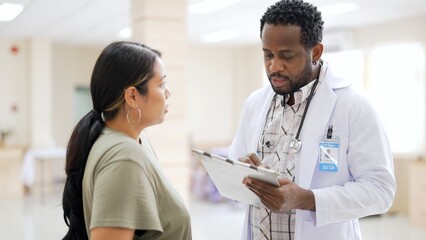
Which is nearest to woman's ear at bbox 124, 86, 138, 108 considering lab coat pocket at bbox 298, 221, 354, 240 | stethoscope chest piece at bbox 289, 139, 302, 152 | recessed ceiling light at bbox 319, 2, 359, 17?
stethoscope chest piece at bbox 289, 139, 302, 152

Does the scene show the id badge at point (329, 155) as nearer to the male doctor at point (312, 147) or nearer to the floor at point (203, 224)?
the male doctor at point (312, 147)

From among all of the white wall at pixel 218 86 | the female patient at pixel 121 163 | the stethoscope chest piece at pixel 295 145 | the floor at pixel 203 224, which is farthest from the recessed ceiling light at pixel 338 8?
the female patient at pixel 121 163

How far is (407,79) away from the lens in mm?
6887

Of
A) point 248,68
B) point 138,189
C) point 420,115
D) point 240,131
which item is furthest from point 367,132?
point 248,68

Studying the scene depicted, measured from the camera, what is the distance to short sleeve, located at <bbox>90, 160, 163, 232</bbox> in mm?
1211

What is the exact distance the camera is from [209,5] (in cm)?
591

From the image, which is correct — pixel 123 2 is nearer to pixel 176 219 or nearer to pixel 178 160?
pixel 178 160

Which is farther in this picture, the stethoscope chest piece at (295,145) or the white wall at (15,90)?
the white wall at (15,90)

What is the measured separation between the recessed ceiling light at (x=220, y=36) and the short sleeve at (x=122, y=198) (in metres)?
7.01

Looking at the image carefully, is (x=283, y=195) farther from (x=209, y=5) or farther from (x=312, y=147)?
(x=209, y=5)

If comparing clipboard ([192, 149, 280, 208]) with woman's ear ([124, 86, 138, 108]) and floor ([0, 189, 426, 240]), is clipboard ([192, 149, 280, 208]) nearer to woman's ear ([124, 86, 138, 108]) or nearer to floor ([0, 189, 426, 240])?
woman's ear ([124, 86, 138, 108])

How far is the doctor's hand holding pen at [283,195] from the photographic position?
4.61ft

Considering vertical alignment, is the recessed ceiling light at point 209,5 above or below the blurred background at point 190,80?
above

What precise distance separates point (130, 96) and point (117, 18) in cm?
560
